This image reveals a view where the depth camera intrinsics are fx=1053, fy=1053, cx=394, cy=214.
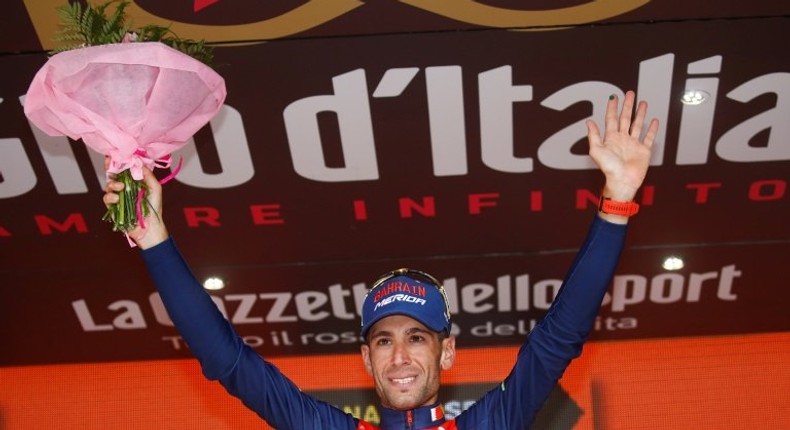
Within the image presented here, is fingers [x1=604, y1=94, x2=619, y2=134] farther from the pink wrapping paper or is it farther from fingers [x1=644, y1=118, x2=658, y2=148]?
the pink wrapping paper

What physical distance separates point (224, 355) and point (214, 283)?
6.63 feet

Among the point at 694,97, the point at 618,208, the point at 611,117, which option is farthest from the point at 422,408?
the point at 694,97

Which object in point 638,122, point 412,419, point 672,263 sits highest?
point 638,122

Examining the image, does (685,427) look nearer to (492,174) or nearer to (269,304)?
(492,174)

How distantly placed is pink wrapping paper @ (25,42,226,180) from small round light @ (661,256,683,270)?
2.50 metres

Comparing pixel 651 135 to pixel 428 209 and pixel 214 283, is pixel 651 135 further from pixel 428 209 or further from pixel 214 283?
pixel 214 283

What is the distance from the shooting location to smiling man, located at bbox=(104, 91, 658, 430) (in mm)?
2338

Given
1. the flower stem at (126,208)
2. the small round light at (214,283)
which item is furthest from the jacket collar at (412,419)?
the small round light at (214,283)

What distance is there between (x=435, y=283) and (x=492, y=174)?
130 centimetres

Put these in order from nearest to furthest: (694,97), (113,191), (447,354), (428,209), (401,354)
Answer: (113,191), (401,354), (447,354), (694,97), (428,209)

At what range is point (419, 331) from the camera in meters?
2.60

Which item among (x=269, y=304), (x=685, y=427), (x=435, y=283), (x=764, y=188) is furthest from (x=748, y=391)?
(x=435, y=283)

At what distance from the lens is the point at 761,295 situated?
4469 mm

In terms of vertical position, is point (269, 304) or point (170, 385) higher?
point (269, 304)
